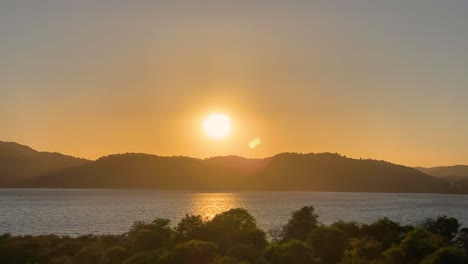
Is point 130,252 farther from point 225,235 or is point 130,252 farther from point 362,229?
point 362,229

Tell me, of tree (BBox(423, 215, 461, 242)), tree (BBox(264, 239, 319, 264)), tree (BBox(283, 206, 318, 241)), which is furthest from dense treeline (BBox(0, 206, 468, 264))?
tree (BBox(283, 206, 318, 241))

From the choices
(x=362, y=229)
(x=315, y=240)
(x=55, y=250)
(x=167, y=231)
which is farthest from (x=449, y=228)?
(x=55, y=250)

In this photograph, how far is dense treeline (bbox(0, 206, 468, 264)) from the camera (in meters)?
55.7

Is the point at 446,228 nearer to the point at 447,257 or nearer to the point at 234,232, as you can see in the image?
the point at 447,257

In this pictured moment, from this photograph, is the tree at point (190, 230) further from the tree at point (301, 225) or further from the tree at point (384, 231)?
the tree at point (384, 231)

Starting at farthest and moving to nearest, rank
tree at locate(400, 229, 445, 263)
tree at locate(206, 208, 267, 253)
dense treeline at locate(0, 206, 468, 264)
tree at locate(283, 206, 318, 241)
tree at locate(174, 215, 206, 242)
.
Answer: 1. tree at locate(283, 206, 318, 241)
2. tree at locate(174, 215, 206, 242)
3. tree at locate(206, 208, 267, 253)
4. tree at locate(400, 229, 445, 263)
5. dense treeline at locate(0, 206, 468, 264)

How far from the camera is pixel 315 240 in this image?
225ft

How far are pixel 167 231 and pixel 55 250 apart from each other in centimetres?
1466

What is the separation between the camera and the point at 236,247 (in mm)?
61594

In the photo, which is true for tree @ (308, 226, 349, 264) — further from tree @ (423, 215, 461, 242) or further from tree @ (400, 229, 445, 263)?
tree @ (423, 215, 461, 242)

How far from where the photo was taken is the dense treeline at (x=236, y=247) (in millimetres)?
55688

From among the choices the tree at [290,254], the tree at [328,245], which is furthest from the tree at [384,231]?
the tree at [290,254]

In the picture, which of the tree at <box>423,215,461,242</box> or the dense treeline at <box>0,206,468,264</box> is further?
the tree at <box>423,215,461,242</box>

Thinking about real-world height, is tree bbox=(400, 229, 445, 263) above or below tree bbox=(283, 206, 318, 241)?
below
